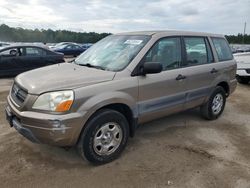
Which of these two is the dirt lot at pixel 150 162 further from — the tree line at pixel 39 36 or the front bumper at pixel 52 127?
the tree line at pixel 39 36

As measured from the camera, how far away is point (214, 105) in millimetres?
5457

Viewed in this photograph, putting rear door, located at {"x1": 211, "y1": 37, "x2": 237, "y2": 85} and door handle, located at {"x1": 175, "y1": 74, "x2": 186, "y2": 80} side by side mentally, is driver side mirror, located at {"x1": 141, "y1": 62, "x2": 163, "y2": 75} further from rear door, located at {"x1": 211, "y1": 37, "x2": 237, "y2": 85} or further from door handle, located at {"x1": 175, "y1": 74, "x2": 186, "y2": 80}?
rear door, located at {"x1": 211, "y1": 37, "x2": 237, "y2": 85}

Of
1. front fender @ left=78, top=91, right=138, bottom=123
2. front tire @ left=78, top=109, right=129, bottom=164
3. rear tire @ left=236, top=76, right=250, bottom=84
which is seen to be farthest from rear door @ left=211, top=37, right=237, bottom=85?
rear tire @ left=236, top=76, right=250, bottom=84

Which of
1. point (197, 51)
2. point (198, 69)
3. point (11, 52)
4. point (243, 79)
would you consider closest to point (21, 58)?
point (11, 52)

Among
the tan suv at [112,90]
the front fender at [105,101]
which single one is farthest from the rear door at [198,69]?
the front fender at [105,101]

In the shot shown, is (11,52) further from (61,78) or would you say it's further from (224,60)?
(224,60)

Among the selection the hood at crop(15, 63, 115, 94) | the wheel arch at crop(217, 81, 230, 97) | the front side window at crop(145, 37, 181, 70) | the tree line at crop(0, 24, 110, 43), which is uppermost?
the tree line at crop(0, 24, 110, 43)

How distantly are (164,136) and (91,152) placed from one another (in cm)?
164

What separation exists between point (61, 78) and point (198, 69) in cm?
256

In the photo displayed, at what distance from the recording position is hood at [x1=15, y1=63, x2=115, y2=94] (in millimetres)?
3135

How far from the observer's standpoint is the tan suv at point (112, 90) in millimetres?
3062

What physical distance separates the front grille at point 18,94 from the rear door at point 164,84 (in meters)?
1.56

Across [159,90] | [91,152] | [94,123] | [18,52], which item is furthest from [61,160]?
[18,52]

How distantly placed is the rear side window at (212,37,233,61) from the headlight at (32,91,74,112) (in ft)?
11.5
